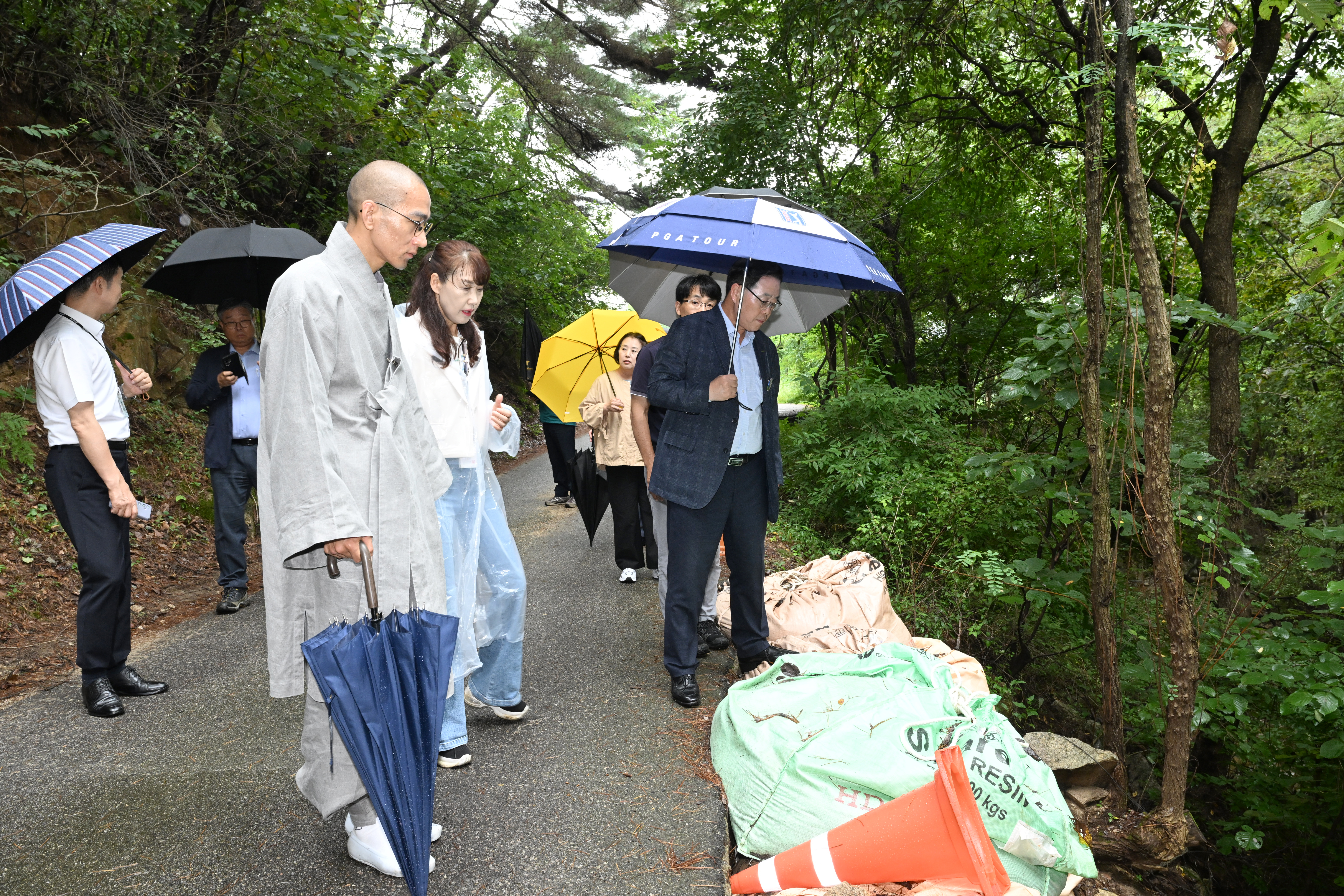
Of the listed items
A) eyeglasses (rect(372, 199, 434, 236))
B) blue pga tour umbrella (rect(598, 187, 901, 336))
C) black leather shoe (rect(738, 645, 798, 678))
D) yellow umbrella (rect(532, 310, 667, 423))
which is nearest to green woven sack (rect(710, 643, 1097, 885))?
black leather shoe (rect(738, 645, 798, 678))

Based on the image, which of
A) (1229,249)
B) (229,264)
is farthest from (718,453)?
(1229,249)

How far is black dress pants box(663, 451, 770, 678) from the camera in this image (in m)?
4.02

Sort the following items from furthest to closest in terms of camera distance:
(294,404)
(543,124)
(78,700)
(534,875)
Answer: (543,124) < (78,700) < (534,875) < (294,404)

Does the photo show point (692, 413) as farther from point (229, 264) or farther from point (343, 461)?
point (229, 264)

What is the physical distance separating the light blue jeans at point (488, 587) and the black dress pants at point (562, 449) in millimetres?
4787

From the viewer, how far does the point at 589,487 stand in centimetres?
668

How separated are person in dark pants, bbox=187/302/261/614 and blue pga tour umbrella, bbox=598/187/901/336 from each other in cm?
283

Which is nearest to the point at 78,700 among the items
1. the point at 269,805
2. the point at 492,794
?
the point at 269,805

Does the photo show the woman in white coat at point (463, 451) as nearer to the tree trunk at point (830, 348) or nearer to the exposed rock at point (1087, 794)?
the exposed rock at point (1087, 794)

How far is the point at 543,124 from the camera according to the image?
15.5m

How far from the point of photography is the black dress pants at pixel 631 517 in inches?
251

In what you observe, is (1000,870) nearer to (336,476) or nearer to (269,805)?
(336,476)

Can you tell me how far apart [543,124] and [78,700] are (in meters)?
13.7

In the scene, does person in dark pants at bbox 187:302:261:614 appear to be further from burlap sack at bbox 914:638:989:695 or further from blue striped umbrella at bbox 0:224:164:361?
burlap sack at bbox 914:638:989:695
